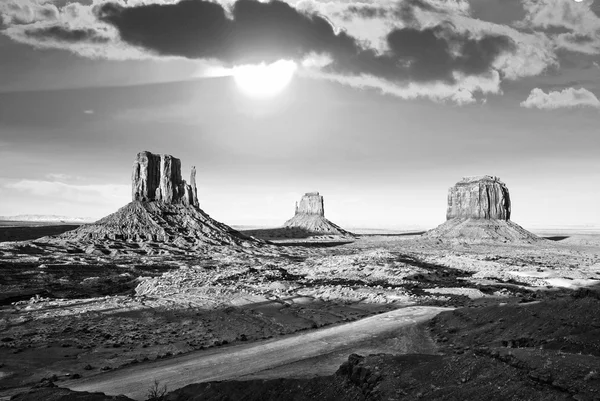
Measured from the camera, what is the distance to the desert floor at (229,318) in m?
17.1

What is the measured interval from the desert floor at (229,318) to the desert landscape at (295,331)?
0.14m

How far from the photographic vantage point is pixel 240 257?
250 feet

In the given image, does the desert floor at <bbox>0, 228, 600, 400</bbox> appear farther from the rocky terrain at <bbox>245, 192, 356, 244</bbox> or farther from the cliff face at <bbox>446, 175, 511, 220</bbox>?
the rocky terrain at <bbox>245, 192, 356, 244</bbox>

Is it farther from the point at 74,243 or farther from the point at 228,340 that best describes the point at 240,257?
the point at 228,340

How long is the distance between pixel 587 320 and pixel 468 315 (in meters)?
6.61

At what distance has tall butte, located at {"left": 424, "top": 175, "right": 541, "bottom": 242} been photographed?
13488cm

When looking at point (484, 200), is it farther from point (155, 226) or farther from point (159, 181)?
point (155, 226)

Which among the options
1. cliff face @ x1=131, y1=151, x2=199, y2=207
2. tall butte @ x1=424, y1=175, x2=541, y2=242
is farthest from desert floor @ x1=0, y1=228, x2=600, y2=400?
tall butte @ x1=424, y1=175, x2=541, y2=242

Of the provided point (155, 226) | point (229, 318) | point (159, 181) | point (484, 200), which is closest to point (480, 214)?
→ point (484, 200)

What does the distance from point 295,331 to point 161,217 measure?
84.8 m

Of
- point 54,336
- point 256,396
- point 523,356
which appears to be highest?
point 523,356

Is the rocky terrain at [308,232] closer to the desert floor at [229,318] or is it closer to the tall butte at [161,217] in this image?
the tall butte at [161,217]

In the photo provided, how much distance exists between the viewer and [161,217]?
102312 mm

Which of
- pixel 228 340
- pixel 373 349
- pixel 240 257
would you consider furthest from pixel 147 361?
pixel 240 257
